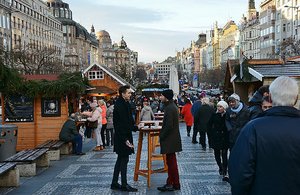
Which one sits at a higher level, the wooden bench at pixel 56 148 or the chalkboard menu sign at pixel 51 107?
the chalkboard menu sign at pixel 51 107

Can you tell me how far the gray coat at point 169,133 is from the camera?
8.72 metres

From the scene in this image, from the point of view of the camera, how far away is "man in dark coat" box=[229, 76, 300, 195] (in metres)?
3.47

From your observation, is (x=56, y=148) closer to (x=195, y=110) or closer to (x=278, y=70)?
(x=278, y=70)

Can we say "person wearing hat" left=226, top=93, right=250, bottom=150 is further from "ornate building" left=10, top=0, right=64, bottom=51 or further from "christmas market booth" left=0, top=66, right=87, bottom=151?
"ornate building" left=10, top=0, right=64, bottom=51

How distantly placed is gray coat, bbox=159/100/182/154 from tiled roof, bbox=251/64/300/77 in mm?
6162

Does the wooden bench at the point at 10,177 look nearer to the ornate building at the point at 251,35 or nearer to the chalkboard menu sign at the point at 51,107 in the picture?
the chalkboard menu sign at the point at 51,107

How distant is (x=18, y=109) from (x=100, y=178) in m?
6.31

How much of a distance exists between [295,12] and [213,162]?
61.6 meters

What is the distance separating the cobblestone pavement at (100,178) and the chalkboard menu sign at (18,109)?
2495 mm

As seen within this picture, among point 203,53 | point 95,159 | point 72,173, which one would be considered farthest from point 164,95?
point 203,53

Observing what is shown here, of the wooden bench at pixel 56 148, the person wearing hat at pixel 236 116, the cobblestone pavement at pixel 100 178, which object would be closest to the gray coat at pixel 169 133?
the cobblestone pavement at pixel 100 178

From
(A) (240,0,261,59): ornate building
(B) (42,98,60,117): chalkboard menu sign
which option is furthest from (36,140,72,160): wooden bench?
(A) (240,0,261,59): ornate building

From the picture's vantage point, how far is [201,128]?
15672 millimetres

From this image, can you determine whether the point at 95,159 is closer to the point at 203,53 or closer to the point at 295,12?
the point at 295,12
